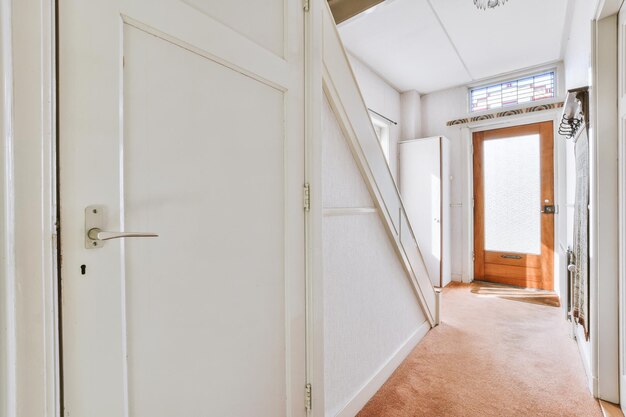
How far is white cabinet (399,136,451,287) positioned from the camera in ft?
13.2

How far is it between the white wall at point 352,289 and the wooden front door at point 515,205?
9.07ft

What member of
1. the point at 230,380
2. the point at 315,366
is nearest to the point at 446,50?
the point at 315,366

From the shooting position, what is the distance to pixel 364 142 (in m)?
1.73

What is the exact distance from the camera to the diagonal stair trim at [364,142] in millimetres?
1466

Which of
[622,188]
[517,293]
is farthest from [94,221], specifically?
[517,293]

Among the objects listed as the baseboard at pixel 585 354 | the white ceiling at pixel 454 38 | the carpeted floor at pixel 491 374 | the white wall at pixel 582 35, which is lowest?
the carpeted floor at pixel 491 374

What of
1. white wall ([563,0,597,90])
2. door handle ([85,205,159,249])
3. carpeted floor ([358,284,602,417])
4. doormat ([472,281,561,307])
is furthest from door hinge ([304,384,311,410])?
doormat ([472,281,561,307])

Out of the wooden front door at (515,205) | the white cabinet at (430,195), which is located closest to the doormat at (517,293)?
the wooden front door at (515,205)

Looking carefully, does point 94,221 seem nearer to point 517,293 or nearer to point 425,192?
point 425,192

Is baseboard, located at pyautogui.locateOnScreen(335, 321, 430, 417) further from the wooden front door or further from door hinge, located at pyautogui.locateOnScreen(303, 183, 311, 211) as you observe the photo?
the wooden front door

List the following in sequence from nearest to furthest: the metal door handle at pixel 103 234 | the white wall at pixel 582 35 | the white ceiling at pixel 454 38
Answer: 1. the metal door handle at pixel 103 234
2. the white wall at pixel 582 35
3. the white ceiling at pixel 454 38

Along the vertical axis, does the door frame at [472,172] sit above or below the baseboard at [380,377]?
above

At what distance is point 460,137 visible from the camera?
4254mm

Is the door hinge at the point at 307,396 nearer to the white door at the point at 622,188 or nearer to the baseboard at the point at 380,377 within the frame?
the baseboard at the point at 380,377
